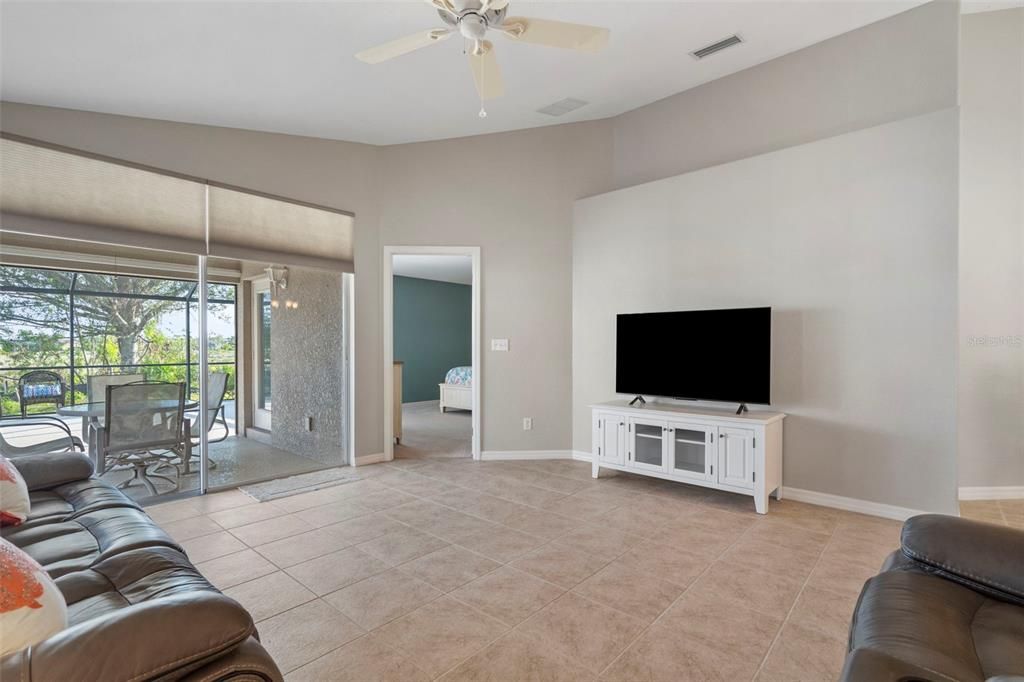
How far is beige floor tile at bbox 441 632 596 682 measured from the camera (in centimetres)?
187

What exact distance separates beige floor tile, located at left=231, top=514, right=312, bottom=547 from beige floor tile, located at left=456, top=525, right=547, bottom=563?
113cm

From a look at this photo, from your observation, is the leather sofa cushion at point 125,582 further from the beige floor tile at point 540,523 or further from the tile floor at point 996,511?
the tile floor at point 996,511

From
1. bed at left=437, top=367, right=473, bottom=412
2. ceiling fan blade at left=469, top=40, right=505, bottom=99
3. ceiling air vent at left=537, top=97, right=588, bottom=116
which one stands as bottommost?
bed at left=437, top=367, right=473, bottom=412

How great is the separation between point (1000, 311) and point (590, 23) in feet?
13.3

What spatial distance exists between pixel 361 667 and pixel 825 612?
2067 millimetres

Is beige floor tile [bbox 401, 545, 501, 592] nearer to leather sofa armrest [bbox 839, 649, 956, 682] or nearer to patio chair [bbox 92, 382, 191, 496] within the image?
leather sofa armrest [bbox 839, 649, 956, 682]

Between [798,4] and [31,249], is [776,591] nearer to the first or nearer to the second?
[798,4]

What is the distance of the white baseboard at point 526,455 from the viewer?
527 cm

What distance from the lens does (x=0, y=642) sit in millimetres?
1007

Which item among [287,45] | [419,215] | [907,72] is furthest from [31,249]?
[907,72]

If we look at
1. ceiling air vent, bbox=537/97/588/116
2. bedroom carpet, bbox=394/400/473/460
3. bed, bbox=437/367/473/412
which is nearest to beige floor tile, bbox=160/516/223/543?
bedroom carpet, bbox=394/400/473/460

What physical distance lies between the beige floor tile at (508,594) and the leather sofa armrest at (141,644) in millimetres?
1405

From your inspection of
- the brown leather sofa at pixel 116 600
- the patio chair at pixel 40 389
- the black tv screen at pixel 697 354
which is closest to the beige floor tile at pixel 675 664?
the brown leather sofa at pixel 116 600

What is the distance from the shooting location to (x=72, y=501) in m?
2.34
